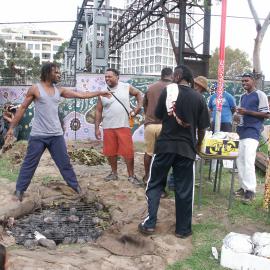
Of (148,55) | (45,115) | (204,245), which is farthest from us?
(148,55)

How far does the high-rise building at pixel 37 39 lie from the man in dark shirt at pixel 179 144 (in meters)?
125

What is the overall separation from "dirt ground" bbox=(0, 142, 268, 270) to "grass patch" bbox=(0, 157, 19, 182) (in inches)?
10.9

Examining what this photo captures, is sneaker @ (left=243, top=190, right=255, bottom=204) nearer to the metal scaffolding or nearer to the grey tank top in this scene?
the grey tank top

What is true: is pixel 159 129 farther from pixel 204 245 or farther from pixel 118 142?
pixel 204 245

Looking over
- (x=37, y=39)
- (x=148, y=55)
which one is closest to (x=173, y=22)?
(x=148, y=55)

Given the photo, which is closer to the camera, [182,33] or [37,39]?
[182,33]

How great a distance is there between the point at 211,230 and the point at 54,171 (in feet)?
11.9

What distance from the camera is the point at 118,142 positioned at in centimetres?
638

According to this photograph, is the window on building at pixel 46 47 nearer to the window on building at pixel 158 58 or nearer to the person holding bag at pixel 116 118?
the window on building at pixel 158 58

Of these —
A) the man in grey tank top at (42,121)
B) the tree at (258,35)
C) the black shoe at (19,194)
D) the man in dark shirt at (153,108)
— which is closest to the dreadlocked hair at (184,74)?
the man in dark shirt at (153,108)

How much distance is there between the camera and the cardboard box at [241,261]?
3726 mm

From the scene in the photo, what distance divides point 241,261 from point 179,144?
4.28 feet

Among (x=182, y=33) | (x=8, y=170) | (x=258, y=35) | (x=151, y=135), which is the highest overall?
(x=182, y=33)

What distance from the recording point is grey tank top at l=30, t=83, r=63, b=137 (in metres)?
5.41
